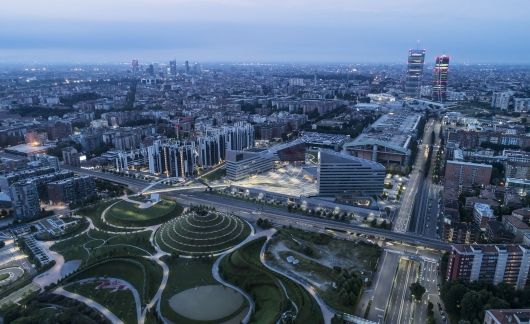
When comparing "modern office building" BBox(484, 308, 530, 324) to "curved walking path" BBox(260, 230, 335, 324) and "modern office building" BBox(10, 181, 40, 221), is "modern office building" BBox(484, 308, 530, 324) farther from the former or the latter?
"modern office building" BBox(10, 181, 40, 221)

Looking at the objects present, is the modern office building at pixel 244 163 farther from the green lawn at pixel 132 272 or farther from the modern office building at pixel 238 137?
the green lawn at pixel 132 272

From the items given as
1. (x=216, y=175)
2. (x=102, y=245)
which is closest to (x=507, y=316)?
(x=102, y=245)

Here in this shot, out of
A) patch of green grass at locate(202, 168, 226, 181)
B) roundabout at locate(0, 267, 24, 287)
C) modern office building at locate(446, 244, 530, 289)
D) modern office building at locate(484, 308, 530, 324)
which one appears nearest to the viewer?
modern office building at locate(484, 308, 530, 324)

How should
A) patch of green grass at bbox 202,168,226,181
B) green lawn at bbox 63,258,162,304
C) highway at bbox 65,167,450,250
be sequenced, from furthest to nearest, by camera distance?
1. patch of green grass at bbox 202,168,226,181
2. highway at bbox 65,167,450,250
3. green lawn at bbox 63,258,162,304

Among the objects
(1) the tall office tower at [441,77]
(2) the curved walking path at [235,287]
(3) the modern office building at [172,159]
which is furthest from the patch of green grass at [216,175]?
(1) the tall office tower at [441,77]

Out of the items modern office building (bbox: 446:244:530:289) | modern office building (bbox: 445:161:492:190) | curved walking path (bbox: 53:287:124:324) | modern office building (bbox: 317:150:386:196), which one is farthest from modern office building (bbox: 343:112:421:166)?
curved walking path (bbox: 53:287:124:324)

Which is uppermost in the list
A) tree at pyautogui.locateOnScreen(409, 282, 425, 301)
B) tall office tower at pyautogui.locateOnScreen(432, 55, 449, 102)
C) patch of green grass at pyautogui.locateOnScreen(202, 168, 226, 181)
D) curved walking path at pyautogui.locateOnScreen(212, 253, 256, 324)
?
tall office tower at pyautogui.locateOnScreen(432, 55, 449, 102)
